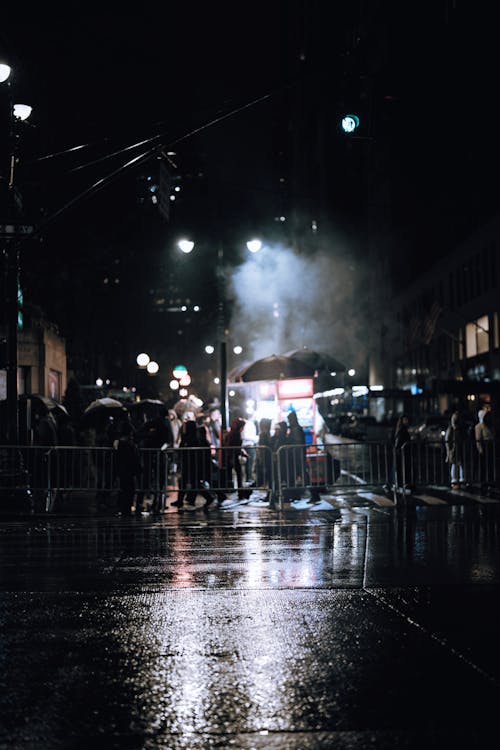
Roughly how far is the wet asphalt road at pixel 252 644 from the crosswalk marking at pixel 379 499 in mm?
5024

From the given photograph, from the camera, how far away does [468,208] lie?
6175 cm

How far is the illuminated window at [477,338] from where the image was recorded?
187 ft

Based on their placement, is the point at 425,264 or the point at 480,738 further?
the point at 425,264

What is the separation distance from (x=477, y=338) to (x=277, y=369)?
39.6 m

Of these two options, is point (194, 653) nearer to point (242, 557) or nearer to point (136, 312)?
point (242, 557)

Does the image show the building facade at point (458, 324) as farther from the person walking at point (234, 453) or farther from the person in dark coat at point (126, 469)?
the person in dark coat at point (126, 469)

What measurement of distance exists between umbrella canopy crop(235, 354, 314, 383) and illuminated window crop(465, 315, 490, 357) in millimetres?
35097

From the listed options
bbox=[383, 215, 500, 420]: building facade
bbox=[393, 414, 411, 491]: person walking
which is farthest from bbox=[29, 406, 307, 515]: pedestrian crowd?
bbox=[383, 215, 500, 420]: building facade

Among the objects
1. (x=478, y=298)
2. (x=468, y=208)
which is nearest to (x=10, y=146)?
(x=478, y=298)

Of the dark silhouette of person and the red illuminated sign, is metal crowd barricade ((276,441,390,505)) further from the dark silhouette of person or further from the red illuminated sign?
the dark silhouette of person

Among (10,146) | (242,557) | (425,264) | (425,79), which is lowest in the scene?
(242,557)

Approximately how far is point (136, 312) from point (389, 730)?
176 feet

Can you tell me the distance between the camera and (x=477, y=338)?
58.8 m

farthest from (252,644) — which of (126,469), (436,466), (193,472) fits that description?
(436,466)
